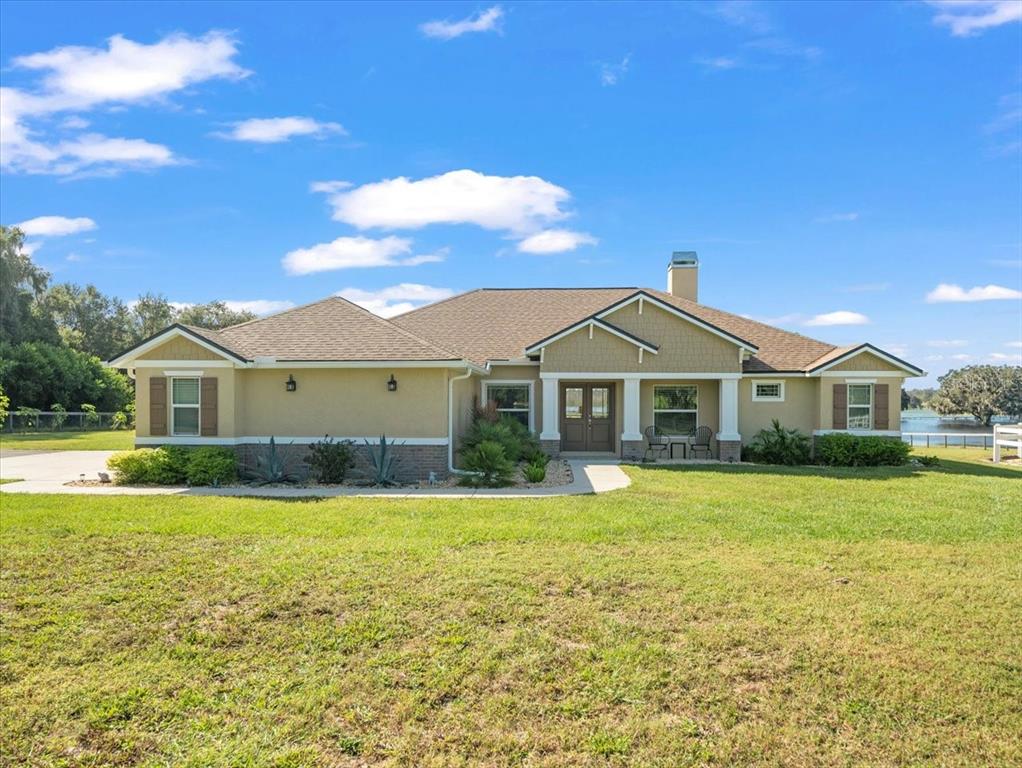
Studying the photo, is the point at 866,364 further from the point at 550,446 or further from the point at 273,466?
the point at 273,466

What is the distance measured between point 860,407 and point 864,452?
5.74ft

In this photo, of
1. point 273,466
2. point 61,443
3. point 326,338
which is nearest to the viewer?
point 273,466

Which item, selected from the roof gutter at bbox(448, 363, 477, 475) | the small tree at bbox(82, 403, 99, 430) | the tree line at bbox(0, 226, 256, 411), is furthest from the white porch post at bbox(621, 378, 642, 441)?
the tree line at bbox(0, 226, 256, 411)

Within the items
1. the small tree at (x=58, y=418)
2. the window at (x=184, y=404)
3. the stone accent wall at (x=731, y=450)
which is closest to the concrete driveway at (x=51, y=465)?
the window at (x=184, y=404)

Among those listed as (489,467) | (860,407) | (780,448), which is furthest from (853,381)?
(489,467)

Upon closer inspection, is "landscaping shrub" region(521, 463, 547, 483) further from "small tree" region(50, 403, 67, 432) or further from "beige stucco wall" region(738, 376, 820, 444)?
"small tree" region(50, 403, 67, 432)

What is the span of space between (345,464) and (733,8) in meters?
11.7

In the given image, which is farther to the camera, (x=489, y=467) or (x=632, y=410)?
(x=632, y=410)

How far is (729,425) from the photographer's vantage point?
1858cm

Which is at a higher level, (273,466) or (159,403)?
(159,403)

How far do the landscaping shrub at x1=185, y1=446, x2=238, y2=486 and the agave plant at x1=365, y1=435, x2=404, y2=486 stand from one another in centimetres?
296

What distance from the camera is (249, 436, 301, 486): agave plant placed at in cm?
1363

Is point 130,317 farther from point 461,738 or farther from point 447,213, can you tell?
point 461,738

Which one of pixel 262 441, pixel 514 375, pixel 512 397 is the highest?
pixel 514 375
